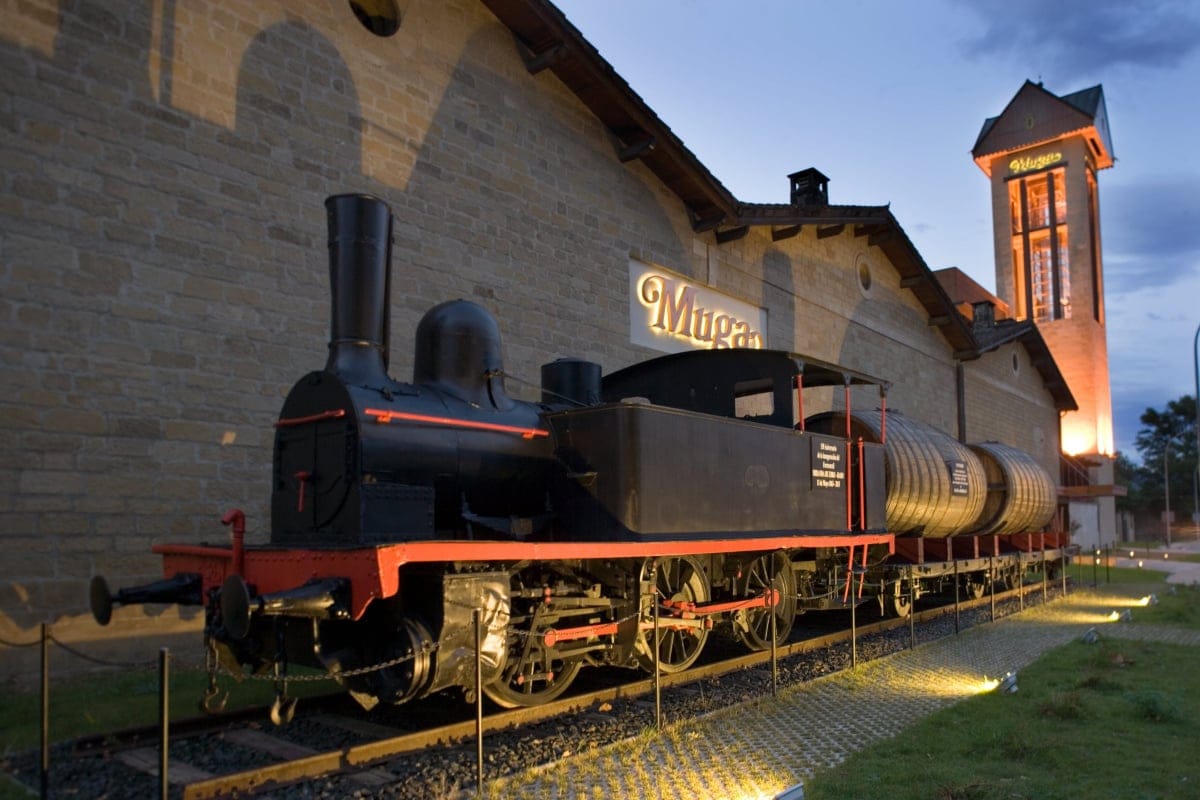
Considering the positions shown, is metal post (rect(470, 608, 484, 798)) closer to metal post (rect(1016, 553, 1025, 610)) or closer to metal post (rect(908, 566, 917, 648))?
metal post (rect(908, 566, 917, 648))

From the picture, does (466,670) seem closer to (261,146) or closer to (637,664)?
(637,664)

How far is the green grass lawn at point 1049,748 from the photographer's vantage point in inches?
187

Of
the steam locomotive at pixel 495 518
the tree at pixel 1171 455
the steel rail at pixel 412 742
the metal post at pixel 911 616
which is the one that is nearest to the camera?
the steel rail at pixel 412 742

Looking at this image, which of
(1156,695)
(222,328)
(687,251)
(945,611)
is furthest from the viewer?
(687,251)

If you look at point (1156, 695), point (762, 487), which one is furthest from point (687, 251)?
point (1156, 695)

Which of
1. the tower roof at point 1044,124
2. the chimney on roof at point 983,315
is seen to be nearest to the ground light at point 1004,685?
the chimney on roof at point 983,315

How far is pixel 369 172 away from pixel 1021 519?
38.0 ft

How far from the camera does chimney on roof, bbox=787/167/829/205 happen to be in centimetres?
1816

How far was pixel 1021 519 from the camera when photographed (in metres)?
14.9

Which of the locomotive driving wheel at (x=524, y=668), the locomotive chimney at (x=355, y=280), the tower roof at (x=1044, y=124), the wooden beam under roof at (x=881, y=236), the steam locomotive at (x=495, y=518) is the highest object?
the tower roof at (x=1044, y=124)

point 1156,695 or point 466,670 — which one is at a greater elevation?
point 466,670

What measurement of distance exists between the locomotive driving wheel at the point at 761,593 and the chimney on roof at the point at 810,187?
35.7 ft

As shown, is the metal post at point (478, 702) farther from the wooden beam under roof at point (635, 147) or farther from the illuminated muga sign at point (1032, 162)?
the illuminated muga sign at point (1032, 162)

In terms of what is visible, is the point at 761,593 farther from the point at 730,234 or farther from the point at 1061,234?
the point at 1061,234
